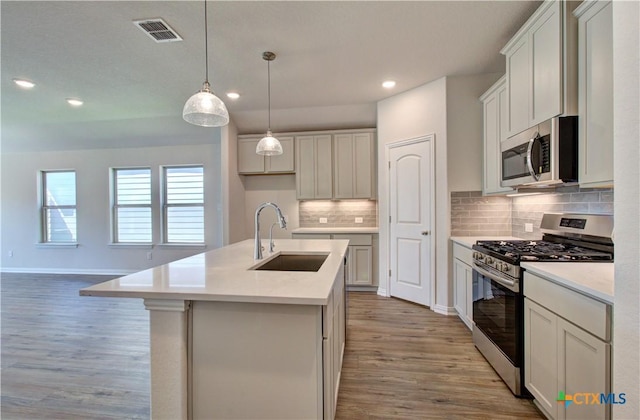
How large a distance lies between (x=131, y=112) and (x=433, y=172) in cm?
460

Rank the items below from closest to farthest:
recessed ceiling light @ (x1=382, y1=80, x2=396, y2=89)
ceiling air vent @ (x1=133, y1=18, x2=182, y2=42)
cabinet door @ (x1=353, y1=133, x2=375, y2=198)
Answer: ceiling air vent @ (x1=133, y1=18, x2=182, y2=42) < recessed ceiling light @ (x1=382, y1=80, x2=396, y2=89) < cabinet door @ (x1=353, y1=133, x2=375, y2=198)

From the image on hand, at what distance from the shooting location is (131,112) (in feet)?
14.1

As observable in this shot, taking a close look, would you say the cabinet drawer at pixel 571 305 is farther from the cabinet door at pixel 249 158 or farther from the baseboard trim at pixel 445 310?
the cabinet door at pixel 249 158

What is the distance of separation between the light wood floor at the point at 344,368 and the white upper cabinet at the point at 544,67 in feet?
6.32

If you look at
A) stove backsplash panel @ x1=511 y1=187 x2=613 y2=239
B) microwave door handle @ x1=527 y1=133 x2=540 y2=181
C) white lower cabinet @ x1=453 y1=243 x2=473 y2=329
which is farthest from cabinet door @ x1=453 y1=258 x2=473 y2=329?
microwave door handle @ x1=527 y1=133 x2=540 y2=181

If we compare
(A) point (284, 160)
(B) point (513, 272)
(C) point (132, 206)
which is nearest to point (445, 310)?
(B) point (513, 272)

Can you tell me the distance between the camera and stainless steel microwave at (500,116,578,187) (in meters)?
1.69

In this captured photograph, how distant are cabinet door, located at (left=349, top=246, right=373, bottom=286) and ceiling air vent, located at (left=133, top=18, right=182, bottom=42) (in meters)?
3.27

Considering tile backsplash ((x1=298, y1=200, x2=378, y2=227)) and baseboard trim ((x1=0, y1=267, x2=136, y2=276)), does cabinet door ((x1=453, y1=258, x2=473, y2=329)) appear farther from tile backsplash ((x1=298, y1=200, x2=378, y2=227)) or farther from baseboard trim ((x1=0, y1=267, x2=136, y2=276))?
baseboard trim ((x1=0, y1=267, x2=136, y2=276))

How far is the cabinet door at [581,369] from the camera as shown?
3.80 feet

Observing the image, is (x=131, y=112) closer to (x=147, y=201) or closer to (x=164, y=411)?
(x=147, y=201)

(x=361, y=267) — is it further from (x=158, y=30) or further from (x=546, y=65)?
(x=158, y=30)

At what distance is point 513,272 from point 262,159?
3.74 meters

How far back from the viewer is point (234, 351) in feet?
4.22
